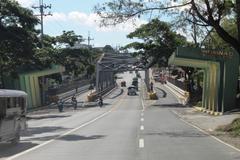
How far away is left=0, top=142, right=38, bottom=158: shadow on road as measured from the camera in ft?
61.5

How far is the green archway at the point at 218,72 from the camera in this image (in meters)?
45.8

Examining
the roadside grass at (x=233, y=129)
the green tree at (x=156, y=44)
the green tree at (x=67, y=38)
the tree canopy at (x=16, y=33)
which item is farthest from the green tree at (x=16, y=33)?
the green tree at (x=67, y=38)

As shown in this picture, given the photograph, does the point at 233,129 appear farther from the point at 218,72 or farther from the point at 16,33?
the point at 218,72

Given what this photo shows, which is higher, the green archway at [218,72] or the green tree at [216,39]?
the green tree at [216,39]

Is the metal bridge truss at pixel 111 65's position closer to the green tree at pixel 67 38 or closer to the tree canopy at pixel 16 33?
the green tree at pixel 67 38

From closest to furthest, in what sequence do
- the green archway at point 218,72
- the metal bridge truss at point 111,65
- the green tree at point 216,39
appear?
the green tree at point 216,39 → the green archway at point 218,72 → the metal bridge truss at point 111,65

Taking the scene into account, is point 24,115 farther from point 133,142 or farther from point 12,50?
point 12,50

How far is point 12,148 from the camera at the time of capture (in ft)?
68.2

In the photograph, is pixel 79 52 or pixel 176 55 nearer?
pixel 176 55

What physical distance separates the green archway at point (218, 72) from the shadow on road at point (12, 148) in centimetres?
2287

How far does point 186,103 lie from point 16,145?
2072 inches

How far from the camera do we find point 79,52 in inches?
3740

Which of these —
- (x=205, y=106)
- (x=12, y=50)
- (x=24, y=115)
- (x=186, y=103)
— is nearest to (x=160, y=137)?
(x=24, y=115)

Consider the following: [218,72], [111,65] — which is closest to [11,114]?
[218,72]
